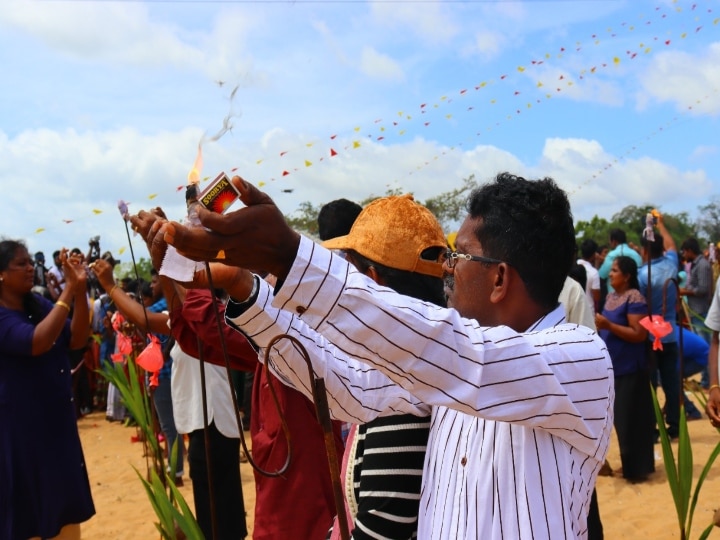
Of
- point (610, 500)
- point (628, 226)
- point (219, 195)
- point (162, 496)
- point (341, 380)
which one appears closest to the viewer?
point (219, 195)

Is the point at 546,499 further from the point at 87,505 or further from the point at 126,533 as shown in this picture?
the point at 126,533

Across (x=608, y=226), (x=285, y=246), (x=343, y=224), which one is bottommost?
(x=285, y=246)

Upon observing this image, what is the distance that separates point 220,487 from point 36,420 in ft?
3.61

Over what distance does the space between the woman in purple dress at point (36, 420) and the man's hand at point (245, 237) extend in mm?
3356

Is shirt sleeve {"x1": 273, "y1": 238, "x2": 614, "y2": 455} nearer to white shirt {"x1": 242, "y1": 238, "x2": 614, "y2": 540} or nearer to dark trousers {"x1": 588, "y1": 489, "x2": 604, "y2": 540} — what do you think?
white shirt {"x1": 242, "y1": 238, "x2": 614, "y2": 540}

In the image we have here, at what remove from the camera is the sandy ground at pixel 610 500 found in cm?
560

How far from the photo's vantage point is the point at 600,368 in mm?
1439

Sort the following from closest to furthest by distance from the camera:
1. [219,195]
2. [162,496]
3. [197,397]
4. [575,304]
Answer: [219,195]
[162,496]
[197,397]
[575,304]

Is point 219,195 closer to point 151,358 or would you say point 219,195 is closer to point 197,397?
point 151,358

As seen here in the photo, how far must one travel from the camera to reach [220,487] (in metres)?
4.41

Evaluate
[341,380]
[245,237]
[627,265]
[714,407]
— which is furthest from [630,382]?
[245,237]

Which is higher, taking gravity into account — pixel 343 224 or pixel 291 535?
pixel 343 224

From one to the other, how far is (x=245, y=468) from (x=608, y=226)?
2329 cm

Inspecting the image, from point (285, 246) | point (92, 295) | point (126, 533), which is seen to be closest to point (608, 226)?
point (92, 295)
